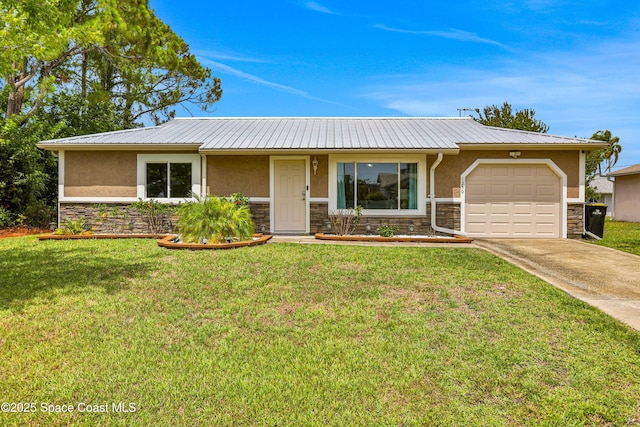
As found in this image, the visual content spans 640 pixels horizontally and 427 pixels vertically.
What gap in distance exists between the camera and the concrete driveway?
15.1 feet

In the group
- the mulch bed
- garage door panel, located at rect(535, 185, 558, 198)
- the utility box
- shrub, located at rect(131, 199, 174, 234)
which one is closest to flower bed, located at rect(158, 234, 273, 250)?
shrub, located at rect(131, 199, 174, 234)

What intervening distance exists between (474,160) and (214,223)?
7.86m

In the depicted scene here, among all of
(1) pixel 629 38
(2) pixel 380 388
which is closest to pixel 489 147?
(1) pixel 629 38

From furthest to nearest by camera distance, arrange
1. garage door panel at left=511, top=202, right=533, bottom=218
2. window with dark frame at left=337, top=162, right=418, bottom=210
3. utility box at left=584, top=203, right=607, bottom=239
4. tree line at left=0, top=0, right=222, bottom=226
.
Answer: window with dark frame at left=337, top=162, right=418, bottom=210
garage door panel at left=511, top=202, right=533, bottom=218
utility box at left=584, top=203, right=607, bottom=239
tree line at left=0, top=0, right=222, bottom=226

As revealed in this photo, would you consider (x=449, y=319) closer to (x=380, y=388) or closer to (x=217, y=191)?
(x=380, y=388)

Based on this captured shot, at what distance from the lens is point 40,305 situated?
4.29 m

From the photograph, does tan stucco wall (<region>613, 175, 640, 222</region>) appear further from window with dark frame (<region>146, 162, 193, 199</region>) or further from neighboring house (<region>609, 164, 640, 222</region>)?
window with dark frame (<region>146, 162, 193, 199</region>)

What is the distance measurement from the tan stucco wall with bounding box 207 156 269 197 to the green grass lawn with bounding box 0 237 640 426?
212 inches

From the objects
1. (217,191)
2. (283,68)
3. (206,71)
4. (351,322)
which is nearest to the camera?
(351,322)

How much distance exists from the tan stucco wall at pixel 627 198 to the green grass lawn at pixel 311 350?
20.8 meters

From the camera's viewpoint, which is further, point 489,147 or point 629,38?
point 629,38

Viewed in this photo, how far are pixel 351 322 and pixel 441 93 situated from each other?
50.8 ft

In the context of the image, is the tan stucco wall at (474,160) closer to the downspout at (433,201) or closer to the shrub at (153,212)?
the downspout at (433,201)

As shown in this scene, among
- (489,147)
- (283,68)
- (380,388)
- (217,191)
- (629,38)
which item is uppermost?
(283,68)
